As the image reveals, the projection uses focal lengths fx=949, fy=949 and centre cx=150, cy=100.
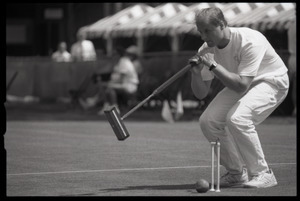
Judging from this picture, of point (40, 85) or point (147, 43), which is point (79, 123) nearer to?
point (40, 85)

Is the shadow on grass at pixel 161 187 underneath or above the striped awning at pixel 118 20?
underneath

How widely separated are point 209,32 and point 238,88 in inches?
22.4

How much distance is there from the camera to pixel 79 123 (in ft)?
64.5

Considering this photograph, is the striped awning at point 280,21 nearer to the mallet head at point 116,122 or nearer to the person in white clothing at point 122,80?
the person in white clothing at point 122,80

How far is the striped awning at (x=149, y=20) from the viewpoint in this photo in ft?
102

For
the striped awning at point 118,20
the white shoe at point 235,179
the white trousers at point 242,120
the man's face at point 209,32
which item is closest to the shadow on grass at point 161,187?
the white shoe at point 235,179

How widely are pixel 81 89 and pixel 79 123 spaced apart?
6.00 metres

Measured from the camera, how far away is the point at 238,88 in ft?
27.9

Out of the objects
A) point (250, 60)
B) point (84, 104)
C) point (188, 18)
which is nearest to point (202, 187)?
point (250, 60)

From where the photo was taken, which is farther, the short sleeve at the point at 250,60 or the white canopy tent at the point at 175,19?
the white canopy tent at the point at 175,19

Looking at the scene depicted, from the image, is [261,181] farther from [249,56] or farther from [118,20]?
[118,20]

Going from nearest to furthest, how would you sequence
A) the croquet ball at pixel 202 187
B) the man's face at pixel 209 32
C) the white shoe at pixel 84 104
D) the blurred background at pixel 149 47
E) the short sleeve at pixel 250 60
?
the croquet ball at pixel 202 187
the man's face at pixel 209 32
the short sleeve at pixel 250 60
the blurred background at pixel 149 47
the white shoe at pixel 84 104

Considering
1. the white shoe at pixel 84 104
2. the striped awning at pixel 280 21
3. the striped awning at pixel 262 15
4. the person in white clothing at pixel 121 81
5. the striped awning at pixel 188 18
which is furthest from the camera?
the striped awning at pixel 188 18

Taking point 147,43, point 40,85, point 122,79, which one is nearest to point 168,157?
point 122,79
